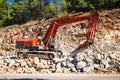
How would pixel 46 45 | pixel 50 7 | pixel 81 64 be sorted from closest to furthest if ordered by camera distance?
pixel 81 64
pixel 46 45
pixel 50 7

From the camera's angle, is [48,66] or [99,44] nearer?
[48,66]

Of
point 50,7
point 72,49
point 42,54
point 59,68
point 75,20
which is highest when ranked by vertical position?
point 75,20

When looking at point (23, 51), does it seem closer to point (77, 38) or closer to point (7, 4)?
point (77, 38)

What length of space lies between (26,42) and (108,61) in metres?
7.41

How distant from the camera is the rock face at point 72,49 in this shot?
2605 cm

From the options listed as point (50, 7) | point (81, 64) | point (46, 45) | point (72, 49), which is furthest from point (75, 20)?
point (50, 7)

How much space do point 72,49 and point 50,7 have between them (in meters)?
15.8

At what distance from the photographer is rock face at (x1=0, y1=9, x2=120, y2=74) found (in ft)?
85.5

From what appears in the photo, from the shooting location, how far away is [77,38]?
117 feet

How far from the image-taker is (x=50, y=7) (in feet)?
159

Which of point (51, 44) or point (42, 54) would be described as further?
point (51, 44)

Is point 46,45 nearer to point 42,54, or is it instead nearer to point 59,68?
point 42,54

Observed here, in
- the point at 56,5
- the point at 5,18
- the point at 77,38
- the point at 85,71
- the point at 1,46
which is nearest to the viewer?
the point at 85,71

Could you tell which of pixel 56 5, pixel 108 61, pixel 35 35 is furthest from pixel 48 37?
pixel 56 5
